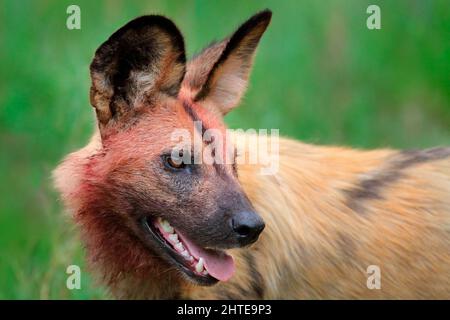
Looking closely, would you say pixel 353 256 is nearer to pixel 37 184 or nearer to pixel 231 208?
pixel 231 208

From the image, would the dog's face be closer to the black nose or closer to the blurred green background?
the black nose

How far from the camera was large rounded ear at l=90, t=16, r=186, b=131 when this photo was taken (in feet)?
14.5

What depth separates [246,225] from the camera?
431 centimetres

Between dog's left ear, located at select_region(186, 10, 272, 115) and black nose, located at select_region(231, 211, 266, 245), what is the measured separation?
68 cm

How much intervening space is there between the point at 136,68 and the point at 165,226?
2.45 ft

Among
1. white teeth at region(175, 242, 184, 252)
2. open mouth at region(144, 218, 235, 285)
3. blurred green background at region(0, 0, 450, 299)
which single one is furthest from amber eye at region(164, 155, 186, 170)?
blurred green background at region(0, 0, 450, 299)

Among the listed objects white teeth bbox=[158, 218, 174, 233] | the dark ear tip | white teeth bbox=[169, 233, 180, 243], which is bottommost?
white teeth bbox=[169, 233, 180, 243]

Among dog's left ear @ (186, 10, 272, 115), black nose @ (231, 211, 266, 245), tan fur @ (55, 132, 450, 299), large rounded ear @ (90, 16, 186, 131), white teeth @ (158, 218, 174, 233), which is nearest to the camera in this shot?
black nose @ (231, 211, 266, 245)

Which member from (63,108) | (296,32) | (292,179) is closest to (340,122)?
(296,32)

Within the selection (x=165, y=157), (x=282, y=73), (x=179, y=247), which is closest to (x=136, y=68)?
(x=165, y=157)

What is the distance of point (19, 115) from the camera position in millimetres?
7379

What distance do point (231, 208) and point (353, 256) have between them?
0.99 m

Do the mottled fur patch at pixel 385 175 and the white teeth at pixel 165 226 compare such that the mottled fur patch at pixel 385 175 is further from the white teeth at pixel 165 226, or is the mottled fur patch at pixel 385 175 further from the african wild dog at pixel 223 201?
the white teeth at pixel 165 226

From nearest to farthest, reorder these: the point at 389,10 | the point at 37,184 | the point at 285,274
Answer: the point at 285,274 < the point at 37,184 < the point at 389,10
